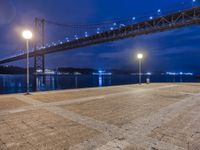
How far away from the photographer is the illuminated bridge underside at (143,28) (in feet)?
83.7

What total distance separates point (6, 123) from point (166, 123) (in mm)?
3673

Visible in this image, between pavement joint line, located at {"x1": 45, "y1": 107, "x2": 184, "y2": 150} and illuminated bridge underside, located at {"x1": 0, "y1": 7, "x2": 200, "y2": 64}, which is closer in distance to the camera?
pavement joint line, located at {"x1": 45, "y1": 107, "x2": 184, "y2": 150}

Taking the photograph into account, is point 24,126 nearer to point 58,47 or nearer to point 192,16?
point 192,16

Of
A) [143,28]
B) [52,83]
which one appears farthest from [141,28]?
[52,83]

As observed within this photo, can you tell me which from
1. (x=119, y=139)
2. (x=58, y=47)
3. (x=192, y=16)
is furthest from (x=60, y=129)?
(x=58, y=47)

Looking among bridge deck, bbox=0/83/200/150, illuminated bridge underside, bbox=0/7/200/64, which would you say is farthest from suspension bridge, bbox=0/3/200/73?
bridge deck, bbox=0/83/200/150

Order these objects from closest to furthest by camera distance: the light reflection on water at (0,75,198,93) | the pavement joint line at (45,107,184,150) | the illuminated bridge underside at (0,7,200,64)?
the pavement joint line at (45,107,184,150), the illuminated bridge underside at (0,7,200,64), the light reflection on water at (0,75,198,93)

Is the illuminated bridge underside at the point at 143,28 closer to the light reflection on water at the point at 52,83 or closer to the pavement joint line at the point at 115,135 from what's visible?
the light reflection on water at the point at 52,83

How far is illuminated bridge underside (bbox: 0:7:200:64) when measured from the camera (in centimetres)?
2550

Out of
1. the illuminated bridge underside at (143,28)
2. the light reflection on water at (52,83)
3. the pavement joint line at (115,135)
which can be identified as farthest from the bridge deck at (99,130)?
the illuminated bridge underside at (143,28)

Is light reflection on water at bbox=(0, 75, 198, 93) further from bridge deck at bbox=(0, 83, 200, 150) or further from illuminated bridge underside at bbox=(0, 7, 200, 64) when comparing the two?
bridge deck at bbox=(0, 83, 200, 150)

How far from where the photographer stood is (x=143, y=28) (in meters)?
31.8

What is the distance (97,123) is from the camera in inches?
158

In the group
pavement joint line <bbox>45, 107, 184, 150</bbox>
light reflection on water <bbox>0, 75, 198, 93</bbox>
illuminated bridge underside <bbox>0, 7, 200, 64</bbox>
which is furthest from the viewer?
light reflection on water <bbox>0, 75, 198, 93</bbox>
